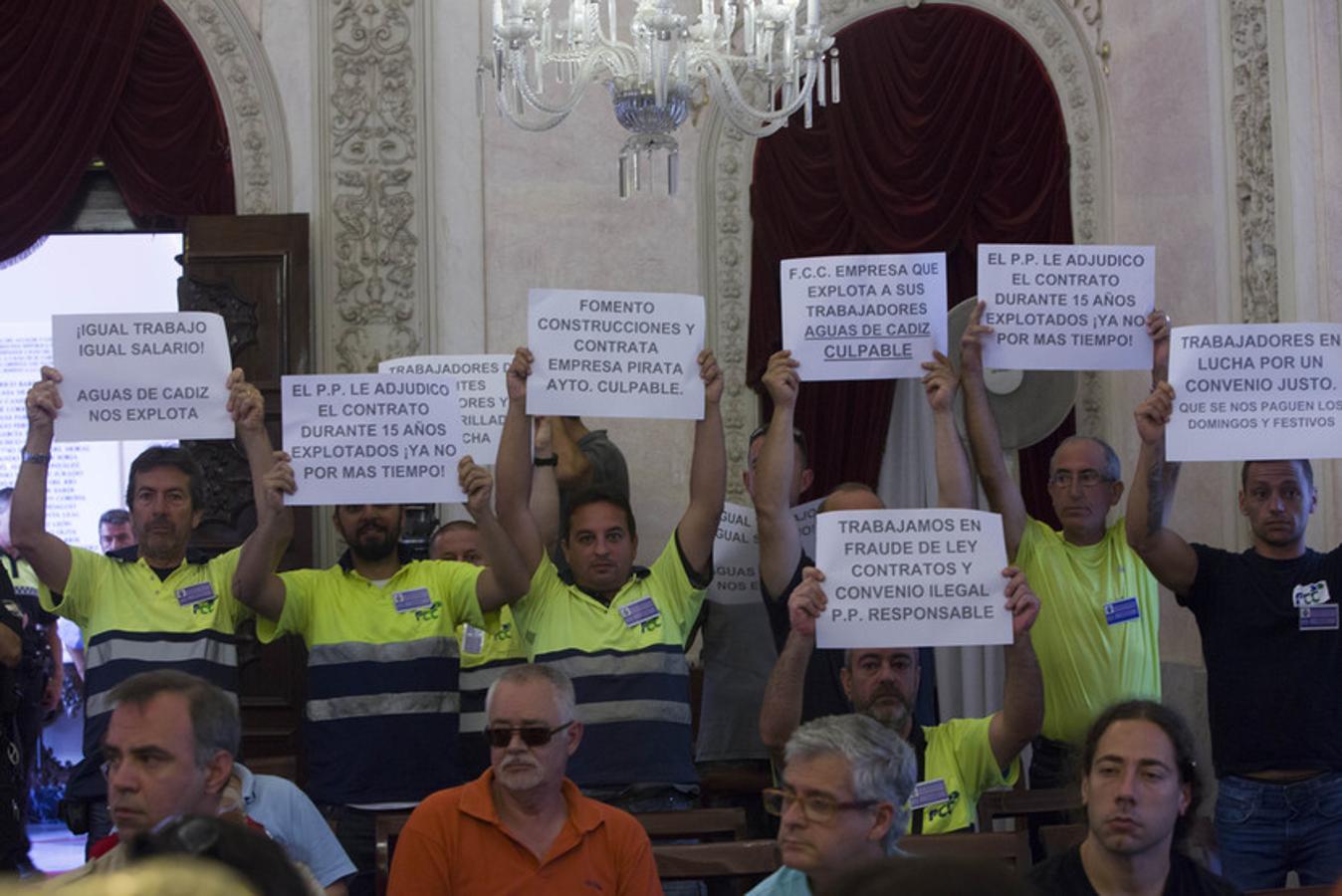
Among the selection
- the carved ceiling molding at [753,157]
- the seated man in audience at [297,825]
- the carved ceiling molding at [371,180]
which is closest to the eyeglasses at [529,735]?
the seated man in audience at [297,825]

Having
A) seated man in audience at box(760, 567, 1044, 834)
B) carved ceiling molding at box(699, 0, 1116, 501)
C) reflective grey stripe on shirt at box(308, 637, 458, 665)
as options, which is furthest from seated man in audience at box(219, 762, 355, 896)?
carved ceiling molding at box(699, 0, 1116, 501)

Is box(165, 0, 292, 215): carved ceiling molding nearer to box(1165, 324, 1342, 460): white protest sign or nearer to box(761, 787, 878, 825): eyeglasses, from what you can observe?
box(1165, 324, 1342, 460): white protest sign

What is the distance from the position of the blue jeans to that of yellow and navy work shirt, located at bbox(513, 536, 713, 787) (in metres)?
1.42

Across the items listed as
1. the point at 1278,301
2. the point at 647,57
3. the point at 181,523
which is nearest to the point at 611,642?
the point at 181,523

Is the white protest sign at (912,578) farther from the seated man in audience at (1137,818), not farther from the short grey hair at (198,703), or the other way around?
the short grey hair at (198,703)

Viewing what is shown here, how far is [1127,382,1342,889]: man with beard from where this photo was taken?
4.61m

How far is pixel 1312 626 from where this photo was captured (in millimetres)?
4711

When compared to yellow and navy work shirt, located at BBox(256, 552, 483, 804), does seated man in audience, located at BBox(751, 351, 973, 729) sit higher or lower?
higher

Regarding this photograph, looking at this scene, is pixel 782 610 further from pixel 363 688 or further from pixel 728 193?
pixel 728 193

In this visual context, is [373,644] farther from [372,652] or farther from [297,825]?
[297,825]

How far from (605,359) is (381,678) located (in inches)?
40.6

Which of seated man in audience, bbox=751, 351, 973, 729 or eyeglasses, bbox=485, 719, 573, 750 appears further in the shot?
seated man in audience, bbox=751, 351, 973, 729

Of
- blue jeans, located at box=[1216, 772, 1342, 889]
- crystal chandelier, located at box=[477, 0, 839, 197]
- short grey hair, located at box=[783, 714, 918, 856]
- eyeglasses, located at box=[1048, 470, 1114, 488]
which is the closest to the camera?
short grey hair, located at box=[783, 714, 918, 856]

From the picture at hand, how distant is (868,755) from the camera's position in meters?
3.32
